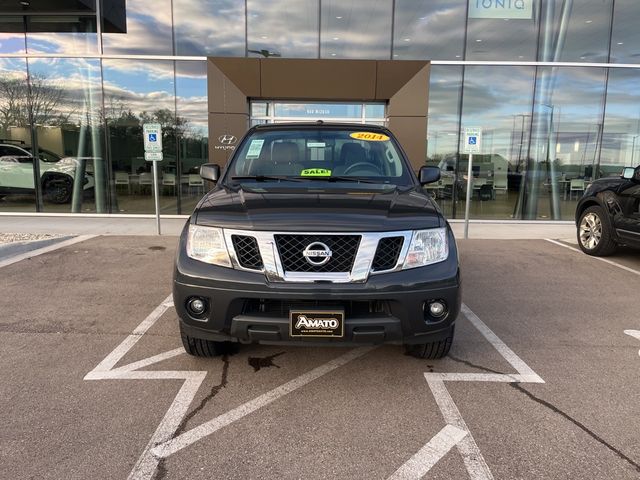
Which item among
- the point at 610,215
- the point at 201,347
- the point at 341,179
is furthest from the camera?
the point at 610,215

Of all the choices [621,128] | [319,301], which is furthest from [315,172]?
[621,128]

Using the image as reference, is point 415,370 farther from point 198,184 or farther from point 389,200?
→ point 198,184

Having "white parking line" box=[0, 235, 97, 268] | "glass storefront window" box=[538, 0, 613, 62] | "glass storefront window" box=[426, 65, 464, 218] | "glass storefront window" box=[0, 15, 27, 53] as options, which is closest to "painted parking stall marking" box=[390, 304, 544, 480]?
"white parking line" box=[0, 235, 97, 268]

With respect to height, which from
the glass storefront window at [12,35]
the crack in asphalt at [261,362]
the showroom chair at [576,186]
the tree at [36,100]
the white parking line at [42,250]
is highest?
the glass storefront window at [12,35]

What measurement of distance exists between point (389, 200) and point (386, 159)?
1092 millimetres

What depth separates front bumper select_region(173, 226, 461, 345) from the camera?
2.99m

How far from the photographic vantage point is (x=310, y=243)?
305 cm

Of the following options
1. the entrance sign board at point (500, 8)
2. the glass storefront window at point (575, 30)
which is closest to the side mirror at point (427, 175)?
the entrance sign board at point (500, 8)

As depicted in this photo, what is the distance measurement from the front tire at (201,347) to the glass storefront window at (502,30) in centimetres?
1084

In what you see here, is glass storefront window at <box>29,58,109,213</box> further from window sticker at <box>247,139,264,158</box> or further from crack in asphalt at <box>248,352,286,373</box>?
crack in asphalt at <box>248,352,286,373</box>

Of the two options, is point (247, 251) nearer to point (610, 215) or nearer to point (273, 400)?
point (273, 400)

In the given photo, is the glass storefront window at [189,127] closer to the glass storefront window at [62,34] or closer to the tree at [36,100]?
the glass storefront window at [62,34]

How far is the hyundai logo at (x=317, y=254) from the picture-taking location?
3.04m

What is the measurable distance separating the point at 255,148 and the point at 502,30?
33.0 ft
